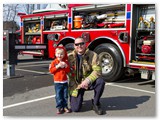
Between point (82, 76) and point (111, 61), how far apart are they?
2.50 metres

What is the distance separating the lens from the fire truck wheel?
272 inches

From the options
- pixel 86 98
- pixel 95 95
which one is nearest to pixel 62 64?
pixel 95 95

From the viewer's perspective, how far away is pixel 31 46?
8.62 m

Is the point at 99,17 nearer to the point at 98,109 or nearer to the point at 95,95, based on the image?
the point at 95,95

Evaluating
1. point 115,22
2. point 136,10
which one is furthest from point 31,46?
point 136,10

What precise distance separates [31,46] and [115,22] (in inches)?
113

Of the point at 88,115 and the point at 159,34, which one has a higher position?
the point at 159,34

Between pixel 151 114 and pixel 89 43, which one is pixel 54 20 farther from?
pixel 151 114

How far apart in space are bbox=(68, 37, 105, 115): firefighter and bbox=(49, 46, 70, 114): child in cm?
17

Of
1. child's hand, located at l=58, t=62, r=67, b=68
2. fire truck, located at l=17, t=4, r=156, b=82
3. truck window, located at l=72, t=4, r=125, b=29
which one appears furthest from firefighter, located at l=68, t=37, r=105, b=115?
truck window, located at l=72, t=4, r=125, b=29

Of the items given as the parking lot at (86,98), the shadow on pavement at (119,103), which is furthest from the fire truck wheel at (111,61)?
the shadow on pavement at (119,103)

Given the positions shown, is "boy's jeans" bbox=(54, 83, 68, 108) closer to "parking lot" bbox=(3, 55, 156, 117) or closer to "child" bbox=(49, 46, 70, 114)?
"child" bbox=(49, 46, 70, 114)

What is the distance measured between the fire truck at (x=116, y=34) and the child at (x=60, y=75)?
2.54 m

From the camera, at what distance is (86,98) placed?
5516 mm
